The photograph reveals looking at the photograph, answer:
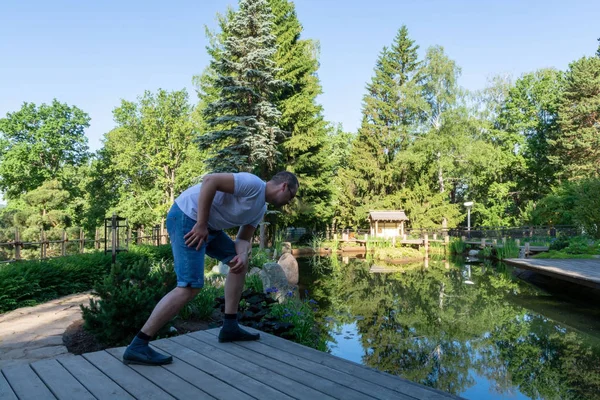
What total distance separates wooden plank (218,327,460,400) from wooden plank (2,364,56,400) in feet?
4.84

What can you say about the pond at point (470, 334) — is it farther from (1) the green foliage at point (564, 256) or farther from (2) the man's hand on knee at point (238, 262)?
(2) the man's hand on knee at point (238, 262)

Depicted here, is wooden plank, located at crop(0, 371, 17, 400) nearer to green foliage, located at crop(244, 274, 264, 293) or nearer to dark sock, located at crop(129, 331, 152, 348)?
dark sock, located at crop(129, 331, 152, 348)

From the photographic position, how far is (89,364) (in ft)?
8.51

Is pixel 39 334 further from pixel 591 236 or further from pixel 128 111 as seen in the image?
pixel 128 111

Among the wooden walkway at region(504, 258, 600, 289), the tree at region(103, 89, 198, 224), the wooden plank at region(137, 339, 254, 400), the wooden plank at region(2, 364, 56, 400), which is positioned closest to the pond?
the wooden walkway at region(504, 258, 600, 289)

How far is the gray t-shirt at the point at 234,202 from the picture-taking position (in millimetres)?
2656

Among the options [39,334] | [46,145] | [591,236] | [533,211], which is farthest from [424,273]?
[46,145]

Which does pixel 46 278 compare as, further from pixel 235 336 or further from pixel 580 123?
pixel 580 123

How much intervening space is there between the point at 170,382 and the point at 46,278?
22.4 feet

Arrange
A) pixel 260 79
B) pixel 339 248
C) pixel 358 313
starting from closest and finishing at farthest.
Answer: pixel 358 313
pixel 260 79
pixel 339 248

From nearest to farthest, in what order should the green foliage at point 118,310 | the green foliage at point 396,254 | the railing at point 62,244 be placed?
the green foliage at point 118,310 → the railing at point 62,244 → the green foliage at point 396,254

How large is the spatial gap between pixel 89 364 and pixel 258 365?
1059mm

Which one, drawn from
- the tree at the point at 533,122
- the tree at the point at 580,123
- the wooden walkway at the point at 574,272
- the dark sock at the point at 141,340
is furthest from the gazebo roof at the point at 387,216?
the dark sock at the point at 141,340

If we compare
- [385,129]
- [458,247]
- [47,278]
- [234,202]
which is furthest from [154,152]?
[234,202]
